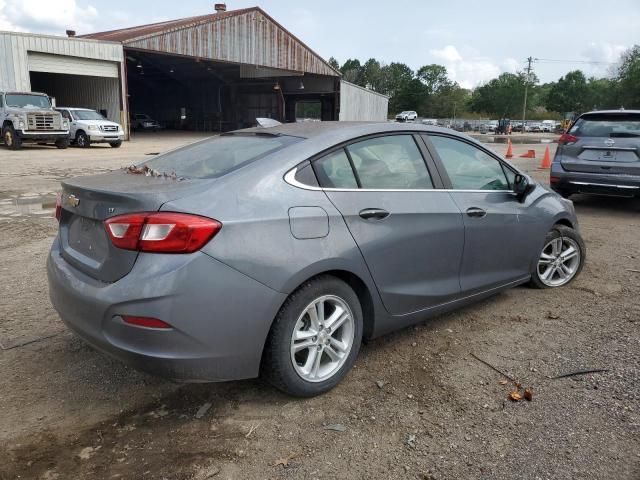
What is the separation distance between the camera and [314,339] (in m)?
3.01

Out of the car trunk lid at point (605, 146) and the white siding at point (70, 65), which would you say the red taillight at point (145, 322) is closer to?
the car trunk lid at point (605, 146)

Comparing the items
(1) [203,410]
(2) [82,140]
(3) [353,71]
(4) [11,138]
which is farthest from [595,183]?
(3) [353,71]

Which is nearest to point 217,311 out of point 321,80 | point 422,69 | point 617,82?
point 321,80

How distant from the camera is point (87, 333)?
9.11 feet

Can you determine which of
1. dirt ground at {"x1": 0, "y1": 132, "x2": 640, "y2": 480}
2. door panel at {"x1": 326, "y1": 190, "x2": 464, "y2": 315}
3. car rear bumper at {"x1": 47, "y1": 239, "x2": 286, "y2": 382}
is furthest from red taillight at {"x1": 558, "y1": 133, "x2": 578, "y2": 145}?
car rear bumper at {"x1": 47, "y1": 239, "x2": 286, "y2": 382}

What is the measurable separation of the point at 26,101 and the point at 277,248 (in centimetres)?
2192

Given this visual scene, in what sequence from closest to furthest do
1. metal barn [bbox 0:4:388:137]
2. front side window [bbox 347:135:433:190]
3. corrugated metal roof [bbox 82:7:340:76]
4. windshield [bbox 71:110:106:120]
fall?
front side window [bbox 347:135:433:190] → windshield [bbox 71:110:106:120] → metal barn [bbox 0:4:388:137] → corrugated metal roof [bbox 82:7:340:76]

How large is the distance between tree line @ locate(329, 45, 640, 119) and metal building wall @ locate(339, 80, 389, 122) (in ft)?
126

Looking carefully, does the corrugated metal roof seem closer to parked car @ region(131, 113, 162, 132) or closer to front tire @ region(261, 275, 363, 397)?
parked car @ region(131, 113, 162, 132)

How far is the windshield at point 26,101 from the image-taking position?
20656 millimetres

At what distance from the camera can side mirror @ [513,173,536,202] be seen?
4266 millimetres

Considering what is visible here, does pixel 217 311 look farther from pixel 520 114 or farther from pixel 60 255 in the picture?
pixel 520 114

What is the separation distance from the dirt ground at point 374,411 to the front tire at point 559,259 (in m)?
0.46

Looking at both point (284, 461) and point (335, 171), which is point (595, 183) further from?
point (284, 461)
